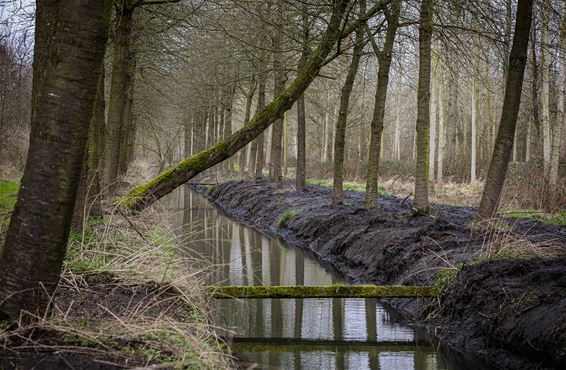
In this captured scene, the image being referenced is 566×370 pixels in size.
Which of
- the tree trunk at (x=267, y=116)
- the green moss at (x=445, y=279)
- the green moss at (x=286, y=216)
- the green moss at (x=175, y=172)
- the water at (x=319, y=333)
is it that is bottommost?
the water at (x=319, y=333)

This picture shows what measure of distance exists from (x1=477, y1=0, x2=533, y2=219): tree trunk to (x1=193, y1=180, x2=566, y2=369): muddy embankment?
737 millimetres

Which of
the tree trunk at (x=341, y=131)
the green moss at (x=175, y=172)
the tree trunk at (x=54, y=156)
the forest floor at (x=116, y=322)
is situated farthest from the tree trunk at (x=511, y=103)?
the tree trunk at (x=54, y=156)

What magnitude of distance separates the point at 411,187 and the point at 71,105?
21.0m

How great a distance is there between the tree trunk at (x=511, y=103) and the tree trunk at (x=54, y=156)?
7.74 meters

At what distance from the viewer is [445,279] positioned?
8367 millimetres

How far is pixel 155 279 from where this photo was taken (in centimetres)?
602

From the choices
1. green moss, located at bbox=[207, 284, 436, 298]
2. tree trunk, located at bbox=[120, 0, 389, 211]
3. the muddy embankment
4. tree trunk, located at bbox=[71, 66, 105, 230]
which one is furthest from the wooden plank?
tree trunk, located at bbox=[120, 0, 389, 211]

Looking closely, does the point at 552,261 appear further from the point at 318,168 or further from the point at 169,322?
the point at 318,168

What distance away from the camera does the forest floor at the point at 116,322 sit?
3936 mm

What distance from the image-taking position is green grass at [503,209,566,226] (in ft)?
42.6

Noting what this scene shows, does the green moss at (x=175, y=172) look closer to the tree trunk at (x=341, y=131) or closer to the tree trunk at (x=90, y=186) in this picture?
the tree trunk at (x=90, y=186)

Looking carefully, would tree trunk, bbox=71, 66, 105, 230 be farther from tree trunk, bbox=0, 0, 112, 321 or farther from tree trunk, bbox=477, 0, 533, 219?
tree trunk, bbox=477, 0, 533, 219

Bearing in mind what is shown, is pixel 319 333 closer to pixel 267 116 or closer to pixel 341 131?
pixel 267 116

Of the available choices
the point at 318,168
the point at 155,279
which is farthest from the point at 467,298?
the point at 318,168
